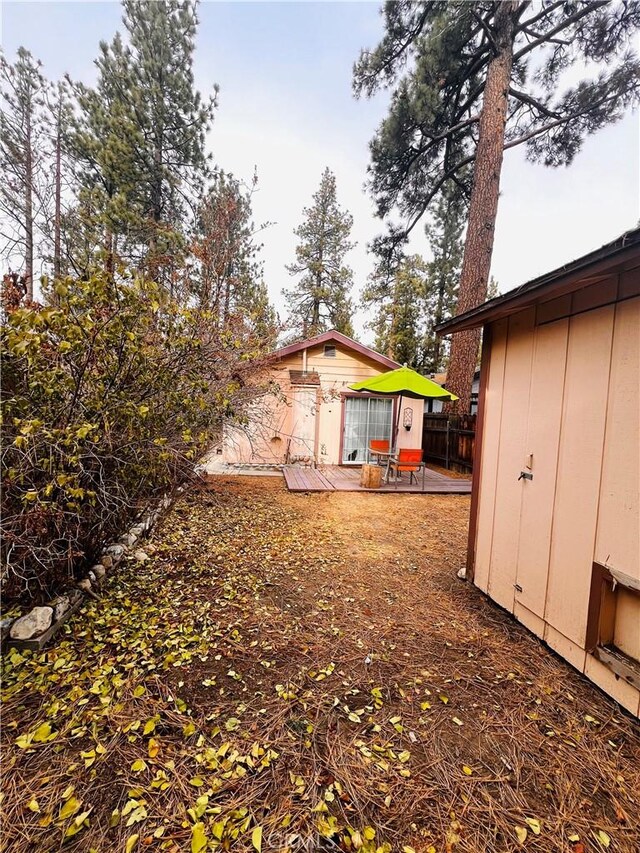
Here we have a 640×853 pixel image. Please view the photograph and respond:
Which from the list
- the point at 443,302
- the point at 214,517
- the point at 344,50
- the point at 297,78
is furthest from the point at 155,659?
the point at 443,302

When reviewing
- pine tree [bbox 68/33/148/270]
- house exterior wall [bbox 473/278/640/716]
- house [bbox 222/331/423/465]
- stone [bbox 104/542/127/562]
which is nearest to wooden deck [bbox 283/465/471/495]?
house [bbox 222/331/423/465]

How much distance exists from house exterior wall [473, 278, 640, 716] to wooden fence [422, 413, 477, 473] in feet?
22.2

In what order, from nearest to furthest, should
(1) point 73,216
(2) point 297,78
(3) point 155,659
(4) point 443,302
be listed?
(3) point 155,659 → (1) point 73,216 → (2) point 297,78 → (4) point 443,302

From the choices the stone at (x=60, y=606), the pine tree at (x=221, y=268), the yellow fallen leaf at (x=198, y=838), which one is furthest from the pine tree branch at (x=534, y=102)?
the yellow fallen leaf at (x=198, y=838)

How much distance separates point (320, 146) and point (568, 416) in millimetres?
13834

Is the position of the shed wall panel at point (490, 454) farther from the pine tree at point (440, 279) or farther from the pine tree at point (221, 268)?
the pine tree at point (440, 279)

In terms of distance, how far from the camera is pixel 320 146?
12180 mm

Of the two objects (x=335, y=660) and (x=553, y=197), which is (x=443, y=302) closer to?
(x=553, y=197)

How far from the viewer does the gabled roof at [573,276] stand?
174cm

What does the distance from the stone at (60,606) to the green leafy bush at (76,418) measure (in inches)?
4.1

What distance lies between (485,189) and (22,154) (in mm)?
10459

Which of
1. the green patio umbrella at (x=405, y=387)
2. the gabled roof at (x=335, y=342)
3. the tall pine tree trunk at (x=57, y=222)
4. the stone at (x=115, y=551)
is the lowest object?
the stone at (x=115, y=551)

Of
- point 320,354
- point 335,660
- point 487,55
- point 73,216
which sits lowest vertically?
point 335,660

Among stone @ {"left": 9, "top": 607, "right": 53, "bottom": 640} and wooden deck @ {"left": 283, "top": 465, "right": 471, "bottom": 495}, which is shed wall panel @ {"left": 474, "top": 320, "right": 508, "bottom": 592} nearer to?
stone @ {"left": 9, "top": 607, "right": 53, "bottom": 640}
